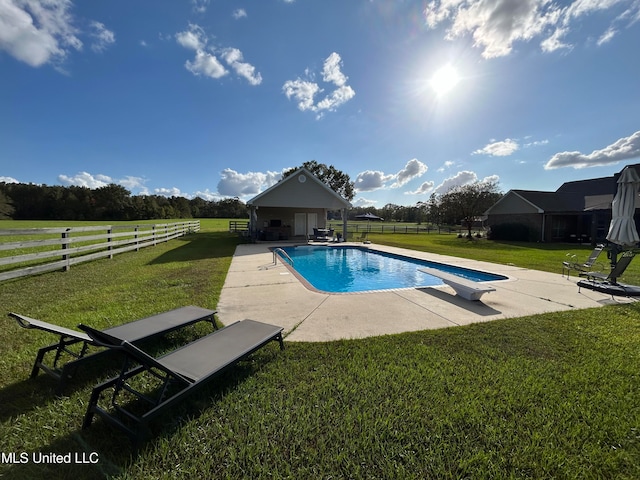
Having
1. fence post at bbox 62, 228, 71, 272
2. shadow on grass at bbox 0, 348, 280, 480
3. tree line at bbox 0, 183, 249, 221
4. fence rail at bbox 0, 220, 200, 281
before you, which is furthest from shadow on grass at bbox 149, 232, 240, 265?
tree line at bbox 0, 183, 249, 221

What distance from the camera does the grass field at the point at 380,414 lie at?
180 centimetres

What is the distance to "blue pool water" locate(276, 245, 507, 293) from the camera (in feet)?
27.9

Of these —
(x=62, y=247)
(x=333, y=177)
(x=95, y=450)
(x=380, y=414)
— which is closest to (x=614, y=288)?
(x=380, y=414)

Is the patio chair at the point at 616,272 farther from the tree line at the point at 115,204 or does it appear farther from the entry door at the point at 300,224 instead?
the tree line at the point at 115,204

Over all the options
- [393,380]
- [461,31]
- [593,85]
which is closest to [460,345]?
[393,380]

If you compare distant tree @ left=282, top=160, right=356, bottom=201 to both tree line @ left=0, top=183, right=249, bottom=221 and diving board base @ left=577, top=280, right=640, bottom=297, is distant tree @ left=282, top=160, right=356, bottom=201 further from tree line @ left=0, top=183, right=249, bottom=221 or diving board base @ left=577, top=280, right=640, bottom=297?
diving board base @ left=577, top=280, right=640, bottom=297

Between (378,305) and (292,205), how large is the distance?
13.8 metres

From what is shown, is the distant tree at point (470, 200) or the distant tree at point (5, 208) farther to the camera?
the distant tree at point (5, 208)

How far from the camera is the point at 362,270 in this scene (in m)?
10.9

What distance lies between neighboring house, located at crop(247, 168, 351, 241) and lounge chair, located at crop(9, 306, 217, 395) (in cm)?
1403

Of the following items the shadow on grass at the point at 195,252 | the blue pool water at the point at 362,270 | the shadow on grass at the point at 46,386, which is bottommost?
the blue pool water at the point at 362,270

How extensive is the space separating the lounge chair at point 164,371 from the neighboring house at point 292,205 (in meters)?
14.9

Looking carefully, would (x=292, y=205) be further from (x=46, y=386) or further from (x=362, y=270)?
(x=46, y=386)

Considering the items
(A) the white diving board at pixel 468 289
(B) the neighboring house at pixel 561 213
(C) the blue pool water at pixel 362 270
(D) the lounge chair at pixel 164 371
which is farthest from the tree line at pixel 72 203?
(D) the lounge chair at pixel 164 371
